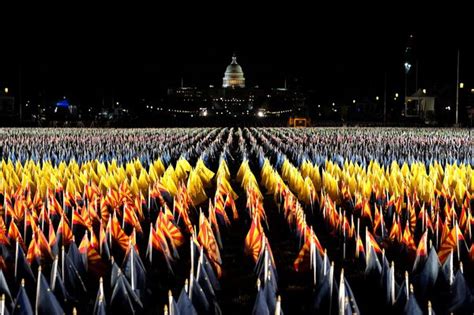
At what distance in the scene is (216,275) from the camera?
10211 millimetres

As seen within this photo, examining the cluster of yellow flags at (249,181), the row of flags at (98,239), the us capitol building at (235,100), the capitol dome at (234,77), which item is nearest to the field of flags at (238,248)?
the row of flags at (98,239)

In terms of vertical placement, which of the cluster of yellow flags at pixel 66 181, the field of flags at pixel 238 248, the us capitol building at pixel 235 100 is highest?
the us capitol building at pixel 235 100

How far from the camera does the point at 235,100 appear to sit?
15875cm

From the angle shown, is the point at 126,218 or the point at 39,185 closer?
the point at 126,218

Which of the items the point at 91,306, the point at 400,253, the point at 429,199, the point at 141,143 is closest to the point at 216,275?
the point at 91,306

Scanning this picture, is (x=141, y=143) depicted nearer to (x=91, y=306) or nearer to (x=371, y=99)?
(x=91, y=306)

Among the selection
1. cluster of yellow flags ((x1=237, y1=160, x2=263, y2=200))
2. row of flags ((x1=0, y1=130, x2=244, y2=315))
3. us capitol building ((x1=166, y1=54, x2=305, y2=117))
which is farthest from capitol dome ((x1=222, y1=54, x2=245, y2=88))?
row of flags ((x1=0, y1=130, x2=244, y2=315))

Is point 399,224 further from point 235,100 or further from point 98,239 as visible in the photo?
point 235,100

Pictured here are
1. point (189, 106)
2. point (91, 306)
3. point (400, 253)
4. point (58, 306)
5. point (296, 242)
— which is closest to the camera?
point (58, 306)

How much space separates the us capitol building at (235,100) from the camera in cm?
14212

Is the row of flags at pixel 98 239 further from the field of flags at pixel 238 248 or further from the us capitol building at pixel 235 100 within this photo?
the us capitol building at pixel 235 100

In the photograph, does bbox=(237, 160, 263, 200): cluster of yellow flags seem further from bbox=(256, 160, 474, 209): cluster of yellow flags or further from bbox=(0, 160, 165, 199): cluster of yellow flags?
bbox=(0, 160, 165, 199): cluster of yellow flags

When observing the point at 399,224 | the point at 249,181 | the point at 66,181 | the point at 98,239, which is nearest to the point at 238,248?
the point at 98,239

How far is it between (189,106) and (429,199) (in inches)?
5046
